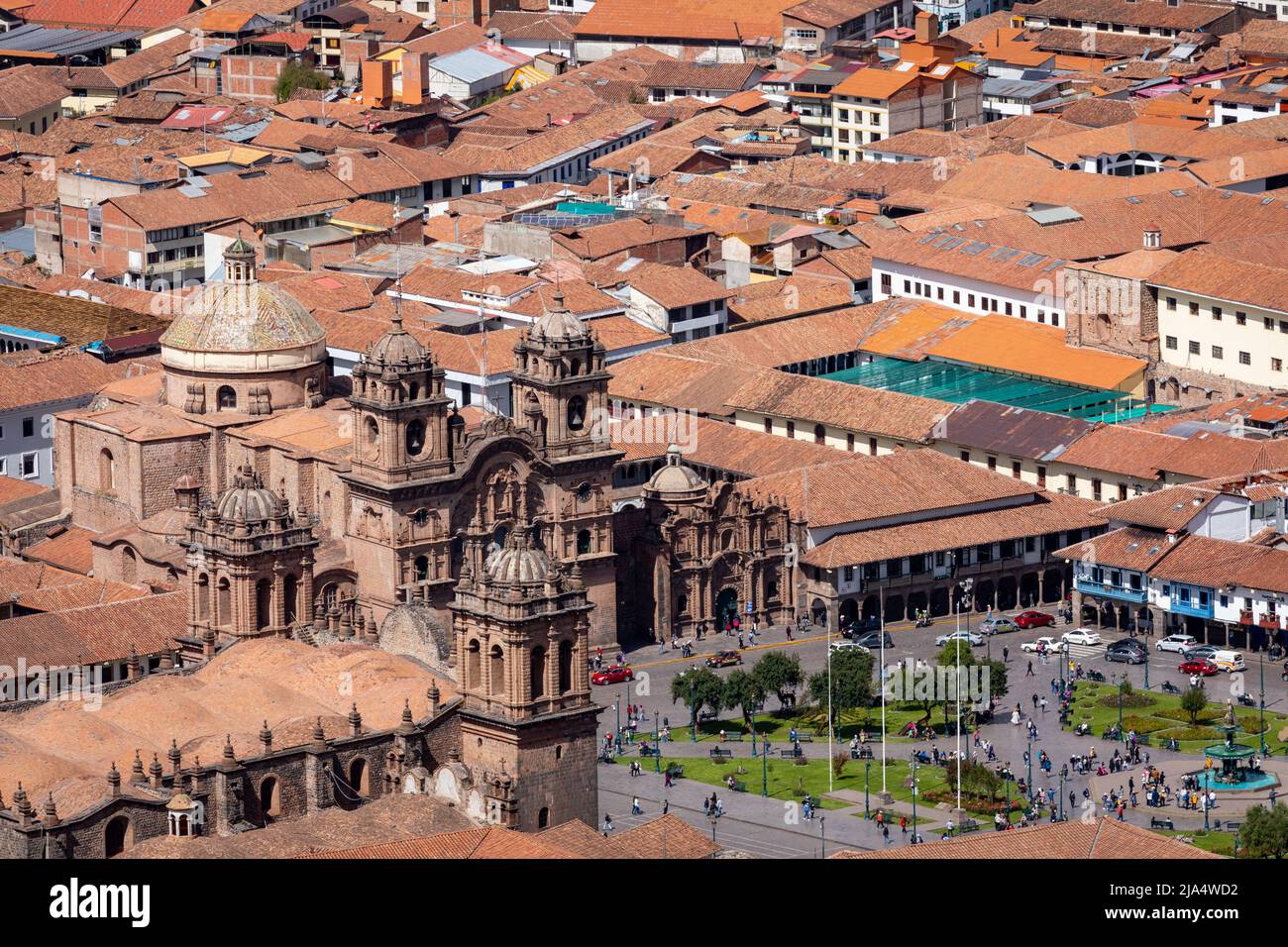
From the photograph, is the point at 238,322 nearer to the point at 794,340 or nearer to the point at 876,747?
the point at 876,747

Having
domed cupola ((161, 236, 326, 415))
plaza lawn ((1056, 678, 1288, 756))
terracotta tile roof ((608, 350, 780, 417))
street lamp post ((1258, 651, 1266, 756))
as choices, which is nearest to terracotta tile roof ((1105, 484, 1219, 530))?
street lamp post ((1258, 651, 1266, 756))

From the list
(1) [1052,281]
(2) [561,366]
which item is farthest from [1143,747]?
(1) [1052,281]

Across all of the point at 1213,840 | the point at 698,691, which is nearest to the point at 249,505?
the point at 698,691

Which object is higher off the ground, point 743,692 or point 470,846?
point 470,846

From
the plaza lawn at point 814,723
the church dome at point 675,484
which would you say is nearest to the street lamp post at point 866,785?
the plaza lawn at point 814,723

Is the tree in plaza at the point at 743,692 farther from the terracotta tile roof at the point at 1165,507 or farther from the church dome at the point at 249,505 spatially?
the terracotta tile roof at the point at 1165,507

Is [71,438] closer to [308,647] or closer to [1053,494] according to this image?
[308,647]
